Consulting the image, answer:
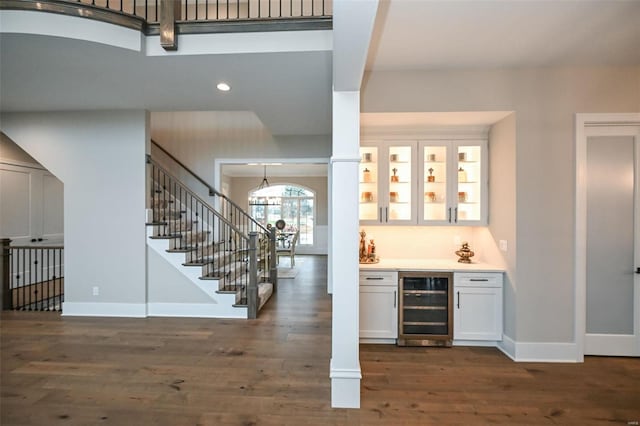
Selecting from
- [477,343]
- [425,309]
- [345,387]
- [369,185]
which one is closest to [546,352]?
[477,343]

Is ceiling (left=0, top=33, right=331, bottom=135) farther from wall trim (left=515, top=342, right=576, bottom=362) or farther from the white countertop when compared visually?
wall trim (left=515, top=342, right=576, bottom=362)

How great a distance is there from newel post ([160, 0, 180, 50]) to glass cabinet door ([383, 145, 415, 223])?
2452 mm

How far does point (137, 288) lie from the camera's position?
13.8 ft

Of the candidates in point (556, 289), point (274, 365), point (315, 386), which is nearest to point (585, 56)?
point (556, 289)

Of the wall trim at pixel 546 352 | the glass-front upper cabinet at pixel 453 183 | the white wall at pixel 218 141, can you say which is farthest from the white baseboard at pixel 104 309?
the wall trim at pixel 546 352

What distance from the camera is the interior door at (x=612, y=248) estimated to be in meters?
3.04

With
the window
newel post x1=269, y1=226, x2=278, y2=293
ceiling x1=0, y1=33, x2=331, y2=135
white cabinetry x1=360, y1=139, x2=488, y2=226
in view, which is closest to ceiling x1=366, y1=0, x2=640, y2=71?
ceiling x1=0, y1=33, x2=331, y2=135

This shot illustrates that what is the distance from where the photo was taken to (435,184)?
3604mm

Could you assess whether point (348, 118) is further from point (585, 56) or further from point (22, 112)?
point (22, 112)

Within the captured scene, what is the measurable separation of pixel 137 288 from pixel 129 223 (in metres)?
0.93

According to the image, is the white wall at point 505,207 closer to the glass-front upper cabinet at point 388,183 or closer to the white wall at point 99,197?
the glass-front upper cabinet at point 388,183

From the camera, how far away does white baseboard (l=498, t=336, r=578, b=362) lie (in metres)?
2.98

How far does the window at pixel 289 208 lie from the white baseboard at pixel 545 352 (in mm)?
8380

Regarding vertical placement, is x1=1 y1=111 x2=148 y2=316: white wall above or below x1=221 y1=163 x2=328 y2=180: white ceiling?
below
